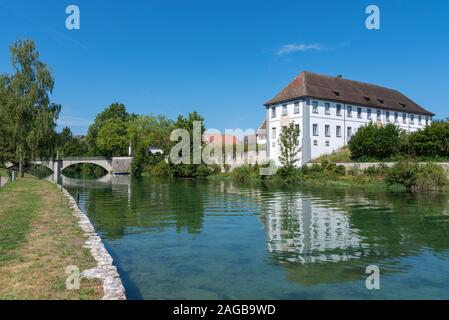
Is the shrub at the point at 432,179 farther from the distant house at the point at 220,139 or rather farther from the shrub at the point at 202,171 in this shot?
the distant house at the point at 220,139

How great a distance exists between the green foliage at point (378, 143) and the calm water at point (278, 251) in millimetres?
22751

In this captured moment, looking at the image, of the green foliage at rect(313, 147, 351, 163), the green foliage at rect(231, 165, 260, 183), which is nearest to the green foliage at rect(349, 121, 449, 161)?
the green foliage at rect(313, 147, 351, 163)

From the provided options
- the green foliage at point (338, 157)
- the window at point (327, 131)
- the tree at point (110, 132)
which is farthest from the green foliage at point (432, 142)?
the tree at point (110, 132)

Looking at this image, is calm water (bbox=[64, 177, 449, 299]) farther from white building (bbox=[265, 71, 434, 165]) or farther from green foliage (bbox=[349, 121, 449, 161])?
white building (bbox=[265, 71, 434, 165])

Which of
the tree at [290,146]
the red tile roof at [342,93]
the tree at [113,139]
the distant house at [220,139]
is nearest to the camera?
the tree at [290,146]

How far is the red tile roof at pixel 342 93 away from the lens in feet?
171

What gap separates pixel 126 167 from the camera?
284ft

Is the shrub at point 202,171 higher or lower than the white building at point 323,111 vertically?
lower

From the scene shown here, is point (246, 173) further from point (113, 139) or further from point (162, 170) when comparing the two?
point (113, 139)

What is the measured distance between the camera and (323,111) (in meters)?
52.0

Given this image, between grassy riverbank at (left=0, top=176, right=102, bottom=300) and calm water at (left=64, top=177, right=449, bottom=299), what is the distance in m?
1.25

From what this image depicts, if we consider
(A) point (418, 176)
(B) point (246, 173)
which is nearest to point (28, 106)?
(B) point (246, 173)
